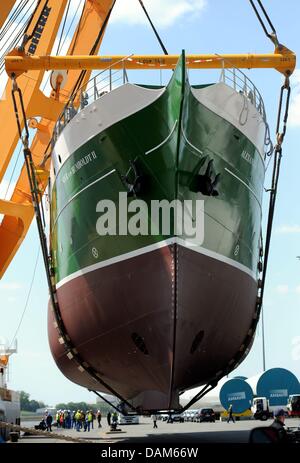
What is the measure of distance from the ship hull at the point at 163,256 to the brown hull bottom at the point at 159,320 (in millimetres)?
21

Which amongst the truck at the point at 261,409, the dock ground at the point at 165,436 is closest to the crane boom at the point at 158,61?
the dock ground at the point at 165,436

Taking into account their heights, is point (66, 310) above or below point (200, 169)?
below

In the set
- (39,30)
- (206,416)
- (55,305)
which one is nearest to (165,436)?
(55,305)

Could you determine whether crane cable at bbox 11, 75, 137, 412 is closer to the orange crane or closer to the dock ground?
the dock ground

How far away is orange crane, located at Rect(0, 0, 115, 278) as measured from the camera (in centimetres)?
2075

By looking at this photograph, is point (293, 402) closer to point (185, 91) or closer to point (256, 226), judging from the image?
point (256, 226)

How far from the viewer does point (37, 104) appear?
21.2 meters

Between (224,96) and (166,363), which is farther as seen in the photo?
(224,96)

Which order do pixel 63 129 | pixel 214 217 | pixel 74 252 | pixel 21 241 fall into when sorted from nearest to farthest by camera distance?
pixel 214 217, pixel 74 252, pixel 63 129, pixel 21 241

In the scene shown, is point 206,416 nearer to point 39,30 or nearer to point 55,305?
point 39,30

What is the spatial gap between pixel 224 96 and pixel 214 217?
7.91ft

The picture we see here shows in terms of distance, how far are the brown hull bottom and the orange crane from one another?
7.12 m
